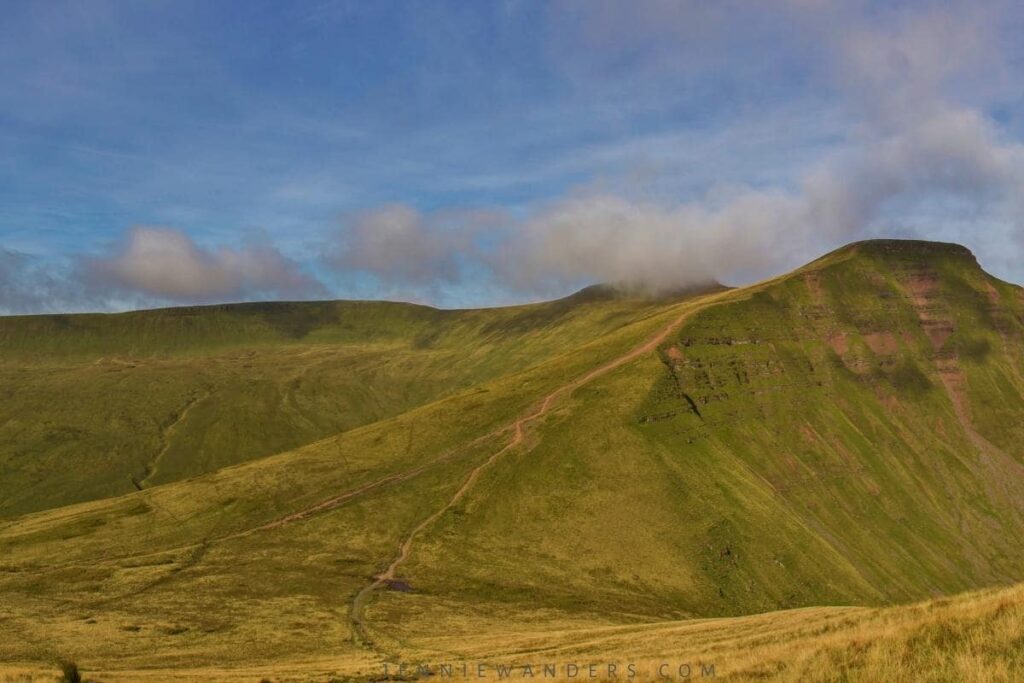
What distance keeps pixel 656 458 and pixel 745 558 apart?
2980 centimetres

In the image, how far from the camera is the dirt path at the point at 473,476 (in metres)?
86.2

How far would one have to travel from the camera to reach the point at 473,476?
142 m

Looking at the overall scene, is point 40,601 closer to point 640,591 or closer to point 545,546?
point 545,546

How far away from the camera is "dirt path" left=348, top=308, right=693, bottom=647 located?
86212 millimetres

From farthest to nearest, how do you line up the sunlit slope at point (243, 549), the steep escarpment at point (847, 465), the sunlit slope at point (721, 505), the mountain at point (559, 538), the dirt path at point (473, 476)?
the steep escarpment at point (847, 465) → the sunlit slope at point (721, 505) → the dirt path at point (473, 476) → the sunlit slope at point (243, 549) → the mountain at point (559, 538)

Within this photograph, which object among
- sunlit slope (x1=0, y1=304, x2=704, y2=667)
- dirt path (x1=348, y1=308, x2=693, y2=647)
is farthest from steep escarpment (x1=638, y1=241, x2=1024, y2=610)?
sunlit slope (x1=0, y1=304, x2=704, y2=667)

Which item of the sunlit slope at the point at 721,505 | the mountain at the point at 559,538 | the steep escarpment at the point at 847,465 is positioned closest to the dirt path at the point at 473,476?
the mountain at the point at 559,538

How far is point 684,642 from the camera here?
4759 cm

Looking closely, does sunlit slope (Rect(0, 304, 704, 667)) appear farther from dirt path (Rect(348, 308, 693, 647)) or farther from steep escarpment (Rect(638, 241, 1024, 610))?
steep escarpment (Rect(638, 241, 1024, 610))

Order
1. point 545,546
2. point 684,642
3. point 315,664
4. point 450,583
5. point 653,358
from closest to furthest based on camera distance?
1. point 684,642
2. point 315,664
3. point 450,583
4. point 545,546
5. point 653,358

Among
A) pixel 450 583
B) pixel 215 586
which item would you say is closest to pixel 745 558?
pixel 450 583

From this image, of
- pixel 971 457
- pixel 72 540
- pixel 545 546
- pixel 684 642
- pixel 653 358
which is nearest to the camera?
pixel 684 642

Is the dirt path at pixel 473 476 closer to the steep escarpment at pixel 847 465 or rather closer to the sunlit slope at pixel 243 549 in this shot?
the sunlit slope at pixel 243 549

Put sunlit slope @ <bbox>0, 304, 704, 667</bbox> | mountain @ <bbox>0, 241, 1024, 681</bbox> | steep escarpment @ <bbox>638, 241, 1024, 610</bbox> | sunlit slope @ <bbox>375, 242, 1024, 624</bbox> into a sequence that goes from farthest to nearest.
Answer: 1. steep escarpment @ <bbox>638, 241, 1024, 610</bbox>
2. sunlit slope @ <bbox>375, 242, 1024, 624</bbox>
3. sunlit slope @ <bbox>0, 304, 704, 667</bbox>
4. mountain @ <bbox>0, 241, 1024, 681</bbox>
